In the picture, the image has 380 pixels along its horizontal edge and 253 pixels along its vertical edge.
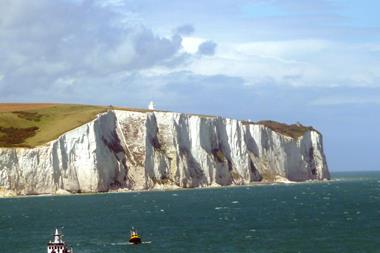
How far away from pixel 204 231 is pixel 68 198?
178ft

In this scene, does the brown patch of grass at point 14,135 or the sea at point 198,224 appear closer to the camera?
the sea at point 198,224

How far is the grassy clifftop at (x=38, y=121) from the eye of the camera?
128 meters

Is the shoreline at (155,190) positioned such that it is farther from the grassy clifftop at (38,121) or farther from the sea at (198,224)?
the grassy clifftop at (38,121)

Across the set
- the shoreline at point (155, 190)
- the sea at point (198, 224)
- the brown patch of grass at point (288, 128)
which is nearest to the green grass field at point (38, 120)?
the shoreline at point (155, 190)

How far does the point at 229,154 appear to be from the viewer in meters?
155

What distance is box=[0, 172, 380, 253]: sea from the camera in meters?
60.0

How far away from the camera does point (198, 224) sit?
76.2 meters

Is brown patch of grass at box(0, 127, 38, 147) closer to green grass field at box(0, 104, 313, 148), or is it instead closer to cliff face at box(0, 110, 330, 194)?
green grass field at box(0, 104, 313, 148)

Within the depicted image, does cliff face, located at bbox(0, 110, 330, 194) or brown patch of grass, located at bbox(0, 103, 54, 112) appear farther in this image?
brown patch of grass, located at bbox(0, 103, 54, 112)

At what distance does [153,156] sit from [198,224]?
63.0m

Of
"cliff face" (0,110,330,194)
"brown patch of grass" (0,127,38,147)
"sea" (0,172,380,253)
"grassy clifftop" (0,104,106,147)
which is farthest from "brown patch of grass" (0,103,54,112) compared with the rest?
"sea" (0,172,380,253)

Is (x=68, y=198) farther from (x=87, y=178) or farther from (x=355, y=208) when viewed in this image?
(x=355, y=208)

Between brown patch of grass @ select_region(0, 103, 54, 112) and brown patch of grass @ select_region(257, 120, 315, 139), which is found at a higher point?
brown patch of grass @ select_region(0, 103, 54, 112)

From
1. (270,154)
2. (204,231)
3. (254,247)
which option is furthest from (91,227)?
(270,154)
